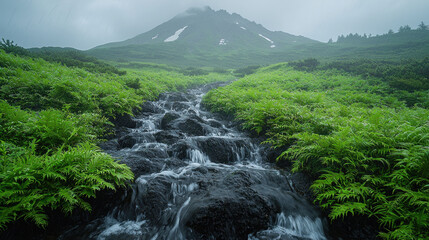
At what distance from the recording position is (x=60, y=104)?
7055mm

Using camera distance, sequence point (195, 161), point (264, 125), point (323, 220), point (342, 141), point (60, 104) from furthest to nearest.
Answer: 1. point (264, 125)
2. point (60, 104)
3. point (195, 161)
4. point (342, 141)
5. point (323, 220)

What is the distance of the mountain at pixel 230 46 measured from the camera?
34.8m

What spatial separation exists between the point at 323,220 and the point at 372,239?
2.47 feet

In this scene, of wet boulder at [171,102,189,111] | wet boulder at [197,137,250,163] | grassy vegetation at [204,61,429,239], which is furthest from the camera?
wet boulder at [171,102,189,111]

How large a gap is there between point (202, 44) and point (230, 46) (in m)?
11.3

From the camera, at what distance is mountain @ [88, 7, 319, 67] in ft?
162

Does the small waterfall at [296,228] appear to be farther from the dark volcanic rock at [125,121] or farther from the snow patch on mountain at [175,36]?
the snow patch on mountain at [175,36]

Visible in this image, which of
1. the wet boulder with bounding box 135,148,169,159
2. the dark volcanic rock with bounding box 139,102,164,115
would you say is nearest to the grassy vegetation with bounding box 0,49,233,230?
the wet boulder with bounding box 135,148,169,159

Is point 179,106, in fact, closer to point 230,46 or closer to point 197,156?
point 197,156

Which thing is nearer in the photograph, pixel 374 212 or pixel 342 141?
pixel 374 212

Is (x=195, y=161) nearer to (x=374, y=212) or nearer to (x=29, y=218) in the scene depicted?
(x=29, y=218)

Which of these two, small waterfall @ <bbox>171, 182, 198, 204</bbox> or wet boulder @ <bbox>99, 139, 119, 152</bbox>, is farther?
wet boulder @ <bbox>99, 139, 119, 152</bbox>

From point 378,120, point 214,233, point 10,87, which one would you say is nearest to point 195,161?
point 214,233

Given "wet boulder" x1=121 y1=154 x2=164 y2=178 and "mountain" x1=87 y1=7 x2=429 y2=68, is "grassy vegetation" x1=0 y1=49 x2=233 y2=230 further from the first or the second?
"mountain" x1=87 y1=7 x2=429 y2=68
